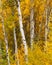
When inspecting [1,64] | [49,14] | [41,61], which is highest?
[49,14]

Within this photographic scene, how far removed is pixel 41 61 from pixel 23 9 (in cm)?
715

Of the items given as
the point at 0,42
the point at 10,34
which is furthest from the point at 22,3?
the point at 10,34

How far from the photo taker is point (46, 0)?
21.6 meters

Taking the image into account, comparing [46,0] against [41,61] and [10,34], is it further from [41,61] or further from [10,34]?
[10,34]

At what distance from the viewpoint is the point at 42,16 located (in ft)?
81.7

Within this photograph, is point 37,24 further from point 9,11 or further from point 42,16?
point 9,11

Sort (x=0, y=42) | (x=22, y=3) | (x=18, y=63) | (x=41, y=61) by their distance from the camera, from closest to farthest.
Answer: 1. (x=41, y=61)
2. (x=18, y=63)
3. (x=22, y=3)
4. (x=0, y=42)

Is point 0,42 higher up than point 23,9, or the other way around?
point 23,9

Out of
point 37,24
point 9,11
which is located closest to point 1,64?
point 9,11

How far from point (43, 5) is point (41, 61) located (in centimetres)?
702

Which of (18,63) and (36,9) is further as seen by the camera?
(36,9)

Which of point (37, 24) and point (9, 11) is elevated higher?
point (9, 11)

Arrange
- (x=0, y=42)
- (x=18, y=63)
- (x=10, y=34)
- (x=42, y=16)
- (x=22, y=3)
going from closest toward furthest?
(x=18, y=63)
(x=22, y=3)
(x=42, y=16)
(x=0, y=42)
(x=10, y=34)

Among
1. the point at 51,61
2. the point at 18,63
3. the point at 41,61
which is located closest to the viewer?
the point at 51,61
